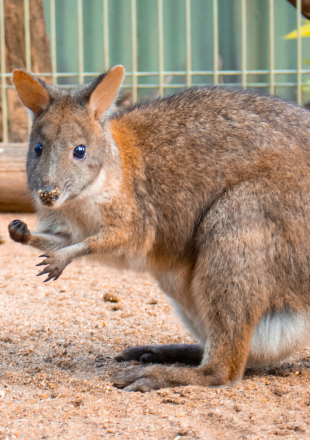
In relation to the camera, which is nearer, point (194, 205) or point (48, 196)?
point (48, 196)

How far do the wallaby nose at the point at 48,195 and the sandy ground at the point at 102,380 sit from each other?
716 millimetres

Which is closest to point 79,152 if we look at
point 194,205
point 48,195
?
point 48,195

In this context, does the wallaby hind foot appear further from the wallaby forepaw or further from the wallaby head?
the wallaby head

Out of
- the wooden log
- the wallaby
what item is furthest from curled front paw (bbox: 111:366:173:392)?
the wooden log

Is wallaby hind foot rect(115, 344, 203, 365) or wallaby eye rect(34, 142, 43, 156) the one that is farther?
wallaby hind foot rect(115, 344, 203, 365)

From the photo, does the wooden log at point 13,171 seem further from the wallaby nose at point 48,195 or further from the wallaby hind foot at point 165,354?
the wallaby nose at point 48,195

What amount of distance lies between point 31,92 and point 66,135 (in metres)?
0.37

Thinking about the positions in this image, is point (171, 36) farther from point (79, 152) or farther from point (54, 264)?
point (54, 264)

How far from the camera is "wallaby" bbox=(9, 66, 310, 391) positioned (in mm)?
3021

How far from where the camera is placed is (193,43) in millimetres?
8289

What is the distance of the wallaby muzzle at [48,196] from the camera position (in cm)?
286

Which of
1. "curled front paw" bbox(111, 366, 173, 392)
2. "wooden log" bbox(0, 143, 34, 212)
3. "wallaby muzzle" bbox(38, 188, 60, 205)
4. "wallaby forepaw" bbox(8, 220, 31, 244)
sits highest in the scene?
"wallaby muzzle" bbox(38, 188, 60, 205)

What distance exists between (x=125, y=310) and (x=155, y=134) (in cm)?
158

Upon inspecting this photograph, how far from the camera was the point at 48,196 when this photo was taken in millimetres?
2859
